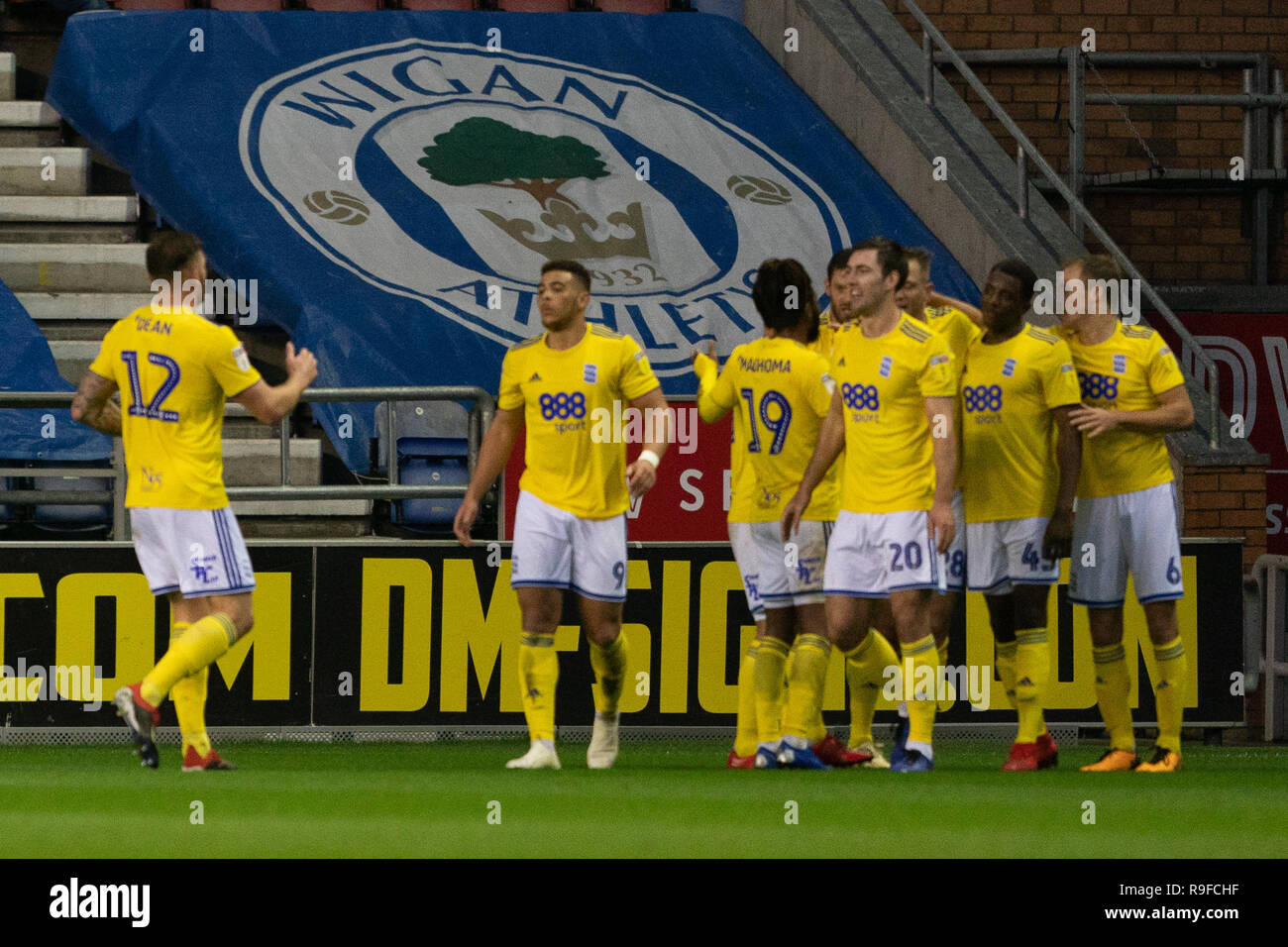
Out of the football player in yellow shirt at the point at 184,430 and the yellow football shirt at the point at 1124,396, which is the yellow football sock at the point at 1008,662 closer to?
the yellow football shirt at the point at 1124,396

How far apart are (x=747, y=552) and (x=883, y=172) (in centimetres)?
822

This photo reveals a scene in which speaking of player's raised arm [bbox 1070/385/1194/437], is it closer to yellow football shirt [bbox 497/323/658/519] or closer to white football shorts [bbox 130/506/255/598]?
yellow football shirt [bbox 497/323/658/519]

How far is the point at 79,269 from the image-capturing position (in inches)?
596

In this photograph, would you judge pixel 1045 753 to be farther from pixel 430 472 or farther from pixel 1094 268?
pixel 430 472

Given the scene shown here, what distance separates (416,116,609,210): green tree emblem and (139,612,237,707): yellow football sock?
8.30 meters

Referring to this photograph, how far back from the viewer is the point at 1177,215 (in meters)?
18.4

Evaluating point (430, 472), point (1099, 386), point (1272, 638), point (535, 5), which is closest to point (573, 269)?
point (1099, 386)

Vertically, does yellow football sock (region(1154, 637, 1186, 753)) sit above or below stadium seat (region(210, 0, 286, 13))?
below

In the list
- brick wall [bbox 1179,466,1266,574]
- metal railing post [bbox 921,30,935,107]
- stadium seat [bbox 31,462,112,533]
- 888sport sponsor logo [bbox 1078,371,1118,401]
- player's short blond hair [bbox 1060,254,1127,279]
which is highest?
metal railing post [bbox 921,30,935,107]

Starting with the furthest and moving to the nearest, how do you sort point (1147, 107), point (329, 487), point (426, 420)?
point (1147, 107)
point (426, 420)
point (329, 487)

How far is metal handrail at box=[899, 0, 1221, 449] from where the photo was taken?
1352cm

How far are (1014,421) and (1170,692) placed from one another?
1426 mm

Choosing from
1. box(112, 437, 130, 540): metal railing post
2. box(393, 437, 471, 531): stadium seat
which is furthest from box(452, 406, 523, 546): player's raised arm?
box(393, 437, 471, 531): stadium seat

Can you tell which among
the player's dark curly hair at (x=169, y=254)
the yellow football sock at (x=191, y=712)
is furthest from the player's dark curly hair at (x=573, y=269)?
the yellow football sock at (x=191, y=712)
